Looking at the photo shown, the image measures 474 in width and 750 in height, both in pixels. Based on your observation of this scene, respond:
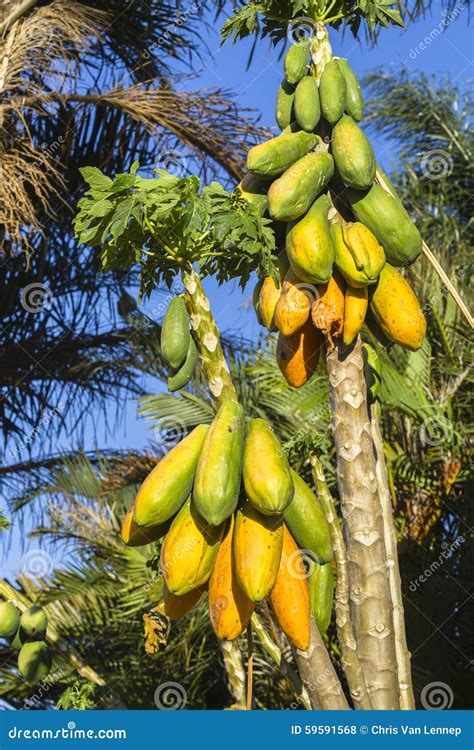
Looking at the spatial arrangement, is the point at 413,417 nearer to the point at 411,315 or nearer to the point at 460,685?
the point at 460,685

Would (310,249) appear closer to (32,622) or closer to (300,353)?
(300,353)

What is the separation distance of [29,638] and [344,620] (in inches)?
41.3

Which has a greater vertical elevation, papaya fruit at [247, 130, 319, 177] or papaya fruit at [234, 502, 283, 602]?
papaya fruit at [247, 130, 319, 177]

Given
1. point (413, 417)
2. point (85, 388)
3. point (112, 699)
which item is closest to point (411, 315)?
point (112, 699)

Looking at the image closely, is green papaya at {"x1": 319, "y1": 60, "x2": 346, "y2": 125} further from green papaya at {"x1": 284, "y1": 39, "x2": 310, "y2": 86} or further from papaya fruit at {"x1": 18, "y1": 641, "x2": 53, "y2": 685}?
papaya fruit at {"x1": 18, "y1": 641, "x2": 53, "y2": 685}

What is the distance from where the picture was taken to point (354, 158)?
58.9 inches

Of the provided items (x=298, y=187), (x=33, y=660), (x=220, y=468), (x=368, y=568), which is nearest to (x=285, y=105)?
(x=298, y=187)

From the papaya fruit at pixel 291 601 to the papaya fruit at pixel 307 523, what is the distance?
3cm

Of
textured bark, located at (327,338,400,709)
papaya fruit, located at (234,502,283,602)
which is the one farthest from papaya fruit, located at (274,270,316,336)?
papaya fruit, located at (234,502,283,602)

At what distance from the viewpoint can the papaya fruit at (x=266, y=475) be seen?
4.00 ft

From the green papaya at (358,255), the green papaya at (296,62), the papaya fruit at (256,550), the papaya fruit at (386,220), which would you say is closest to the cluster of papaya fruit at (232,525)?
the papaya fruit at (256,550)

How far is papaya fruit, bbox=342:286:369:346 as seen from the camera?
145 cm

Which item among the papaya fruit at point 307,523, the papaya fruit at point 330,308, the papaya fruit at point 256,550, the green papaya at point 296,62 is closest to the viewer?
the papaya fruit at point 256,550

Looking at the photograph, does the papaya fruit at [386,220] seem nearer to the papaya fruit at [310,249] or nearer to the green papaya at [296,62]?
the papaya fruit at [310,249]
